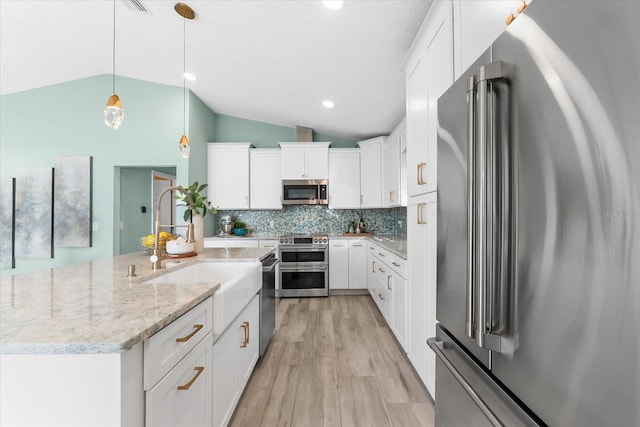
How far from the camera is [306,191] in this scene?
A: 14.6 ft

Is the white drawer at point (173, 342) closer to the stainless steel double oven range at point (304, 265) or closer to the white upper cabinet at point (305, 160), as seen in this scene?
the stainless steel double oven range at point (304, 265)

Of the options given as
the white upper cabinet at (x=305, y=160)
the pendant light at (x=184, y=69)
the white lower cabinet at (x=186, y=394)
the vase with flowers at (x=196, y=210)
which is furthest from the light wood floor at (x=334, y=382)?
the white upper cabinet at (x=305, y=160)

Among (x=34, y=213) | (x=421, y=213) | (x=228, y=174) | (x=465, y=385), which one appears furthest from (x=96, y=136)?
(x=465, y=385)

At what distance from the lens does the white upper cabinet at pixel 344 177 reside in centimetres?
450

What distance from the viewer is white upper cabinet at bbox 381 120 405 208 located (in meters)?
3.69

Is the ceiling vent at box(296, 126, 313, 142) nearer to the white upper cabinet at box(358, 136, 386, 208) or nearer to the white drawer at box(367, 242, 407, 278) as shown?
the white upper cabinet at box(358, 136, 386, 208)

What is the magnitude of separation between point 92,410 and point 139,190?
15.2 feet

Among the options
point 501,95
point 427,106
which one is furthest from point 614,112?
point 427,106

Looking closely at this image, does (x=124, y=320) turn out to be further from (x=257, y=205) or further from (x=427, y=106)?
(x=257, y=205)

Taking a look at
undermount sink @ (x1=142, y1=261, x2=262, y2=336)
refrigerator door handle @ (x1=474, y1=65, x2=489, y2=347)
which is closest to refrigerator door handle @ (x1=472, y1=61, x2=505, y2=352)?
refrigerator door handle @ (x1=474, y1=65, x2=489, y2=347)

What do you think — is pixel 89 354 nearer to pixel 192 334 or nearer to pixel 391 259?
pixel 192 334

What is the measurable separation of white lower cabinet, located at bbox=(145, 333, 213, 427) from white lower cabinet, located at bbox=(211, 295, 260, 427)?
104 mm

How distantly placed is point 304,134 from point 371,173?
51.0 inches

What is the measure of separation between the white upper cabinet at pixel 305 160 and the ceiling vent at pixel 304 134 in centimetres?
16
